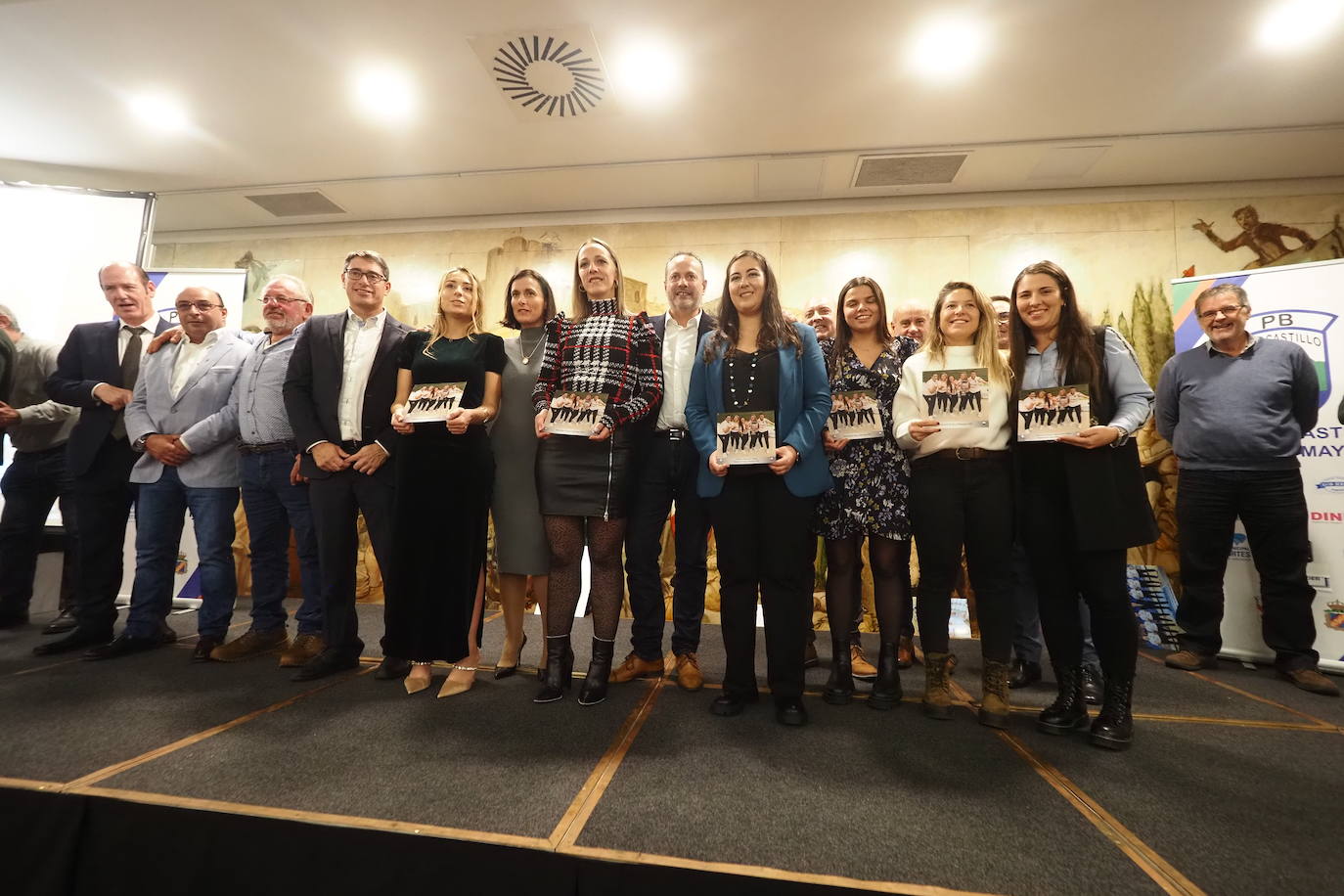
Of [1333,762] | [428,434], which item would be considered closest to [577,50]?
[428,434]

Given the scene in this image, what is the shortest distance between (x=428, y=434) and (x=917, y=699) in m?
2.18

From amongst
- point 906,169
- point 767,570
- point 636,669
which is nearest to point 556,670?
point 636,669

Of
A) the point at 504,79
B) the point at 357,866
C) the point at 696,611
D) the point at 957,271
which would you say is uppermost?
the point at 504,79

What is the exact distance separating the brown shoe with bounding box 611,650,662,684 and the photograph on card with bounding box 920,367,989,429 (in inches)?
60.0

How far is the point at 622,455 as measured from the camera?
2164mm

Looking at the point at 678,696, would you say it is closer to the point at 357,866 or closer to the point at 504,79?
the point at 357,866

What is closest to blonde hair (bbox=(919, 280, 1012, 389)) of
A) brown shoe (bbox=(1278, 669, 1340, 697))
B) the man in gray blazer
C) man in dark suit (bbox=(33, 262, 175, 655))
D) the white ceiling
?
the white ceiling

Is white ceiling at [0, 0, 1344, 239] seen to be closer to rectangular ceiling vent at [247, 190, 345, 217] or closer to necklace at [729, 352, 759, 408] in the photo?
rectangular ceiling vent at [247, 190, 345, 217]

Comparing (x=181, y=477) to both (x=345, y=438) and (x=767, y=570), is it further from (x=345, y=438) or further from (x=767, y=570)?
(x=767, y=570)

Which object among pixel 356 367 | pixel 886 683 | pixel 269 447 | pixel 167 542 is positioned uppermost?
pixel 356 367

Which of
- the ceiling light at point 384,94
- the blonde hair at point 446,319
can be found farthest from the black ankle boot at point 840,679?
the ceiling light at point 384,94

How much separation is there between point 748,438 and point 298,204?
17.8ft

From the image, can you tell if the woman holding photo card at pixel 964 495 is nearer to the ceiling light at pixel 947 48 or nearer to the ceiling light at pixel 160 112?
the ceiling light at pixel 947 48

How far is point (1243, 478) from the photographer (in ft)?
9.30
